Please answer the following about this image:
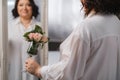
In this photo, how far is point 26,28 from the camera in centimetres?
279

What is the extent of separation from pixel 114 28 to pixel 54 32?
4.85 feet

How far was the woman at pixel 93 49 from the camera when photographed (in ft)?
4.16

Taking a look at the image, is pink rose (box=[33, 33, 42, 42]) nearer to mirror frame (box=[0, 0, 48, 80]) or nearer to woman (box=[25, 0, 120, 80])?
woman (box=[25, 0, 120, 80])

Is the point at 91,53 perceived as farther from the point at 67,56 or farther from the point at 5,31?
the point at 5,31

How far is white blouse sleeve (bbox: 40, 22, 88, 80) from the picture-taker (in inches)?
49.6

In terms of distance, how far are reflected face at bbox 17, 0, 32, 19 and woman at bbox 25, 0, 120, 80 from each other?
1473 mm

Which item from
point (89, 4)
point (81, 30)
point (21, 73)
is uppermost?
point (89, 4)

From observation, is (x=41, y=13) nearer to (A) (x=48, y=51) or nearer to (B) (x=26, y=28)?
(B) (x=26, y=28)

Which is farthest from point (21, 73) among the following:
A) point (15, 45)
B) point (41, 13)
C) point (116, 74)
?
point (116, 74)

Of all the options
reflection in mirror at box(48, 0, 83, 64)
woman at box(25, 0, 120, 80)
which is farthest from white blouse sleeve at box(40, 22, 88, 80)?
reflection in mirror at box(48, 0, 83, 64)

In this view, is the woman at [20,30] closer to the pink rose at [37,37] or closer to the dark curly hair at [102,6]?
the pink rose at [37,37]

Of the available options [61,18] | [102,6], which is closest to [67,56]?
[102,6]

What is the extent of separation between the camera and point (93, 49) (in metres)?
1.29

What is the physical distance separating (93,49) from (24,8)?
1613 mm
